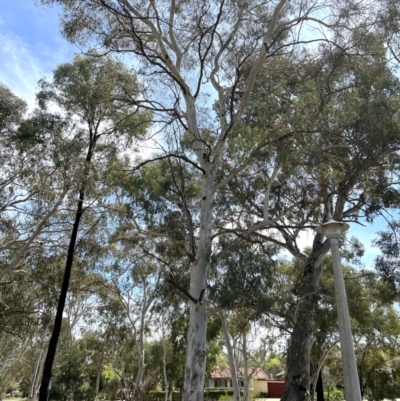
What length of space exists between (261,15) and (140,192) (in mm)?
4873

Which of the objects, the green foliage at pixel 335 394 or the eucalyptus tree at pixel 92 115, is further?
the green foliage at pixel 335 394

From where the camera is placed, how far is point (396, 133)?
8.05 meters

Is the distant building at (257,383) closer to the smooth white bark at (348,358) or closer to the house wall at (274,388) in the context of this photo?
the house wall at (274,388)

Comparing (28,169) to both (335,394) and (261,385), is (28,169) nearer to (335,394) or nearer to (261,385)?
(335,394)

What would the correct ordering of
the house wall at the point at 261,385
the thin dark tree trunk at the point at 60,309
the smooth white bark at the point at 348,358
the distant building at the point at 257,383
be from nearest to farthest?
the smooth white bark at the point at 348,358 < the thin dark tree trunk at the point at 60,309 < the distant building at the point at 257,383 < the house wall at the point at 261,385

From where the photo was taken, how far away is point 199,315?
7102mm

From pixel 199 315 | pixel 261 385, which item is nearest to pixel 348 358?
pixel 199 315

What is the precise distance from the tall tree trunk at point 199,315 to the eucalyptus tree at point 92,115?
252 centimetres

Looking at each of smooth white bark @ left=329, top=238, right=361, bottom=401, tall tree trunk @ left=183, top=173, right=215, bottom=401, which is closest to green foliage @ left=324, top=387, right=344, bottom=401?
tall tree trunk @ left=183, top=173, right=215, bottom=401

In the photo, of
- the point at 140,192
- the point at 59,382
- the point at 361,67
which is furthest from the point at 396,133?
the point at 59,382

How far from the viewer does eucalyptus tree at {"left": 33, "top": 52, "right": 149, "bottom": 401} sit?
9211 mm

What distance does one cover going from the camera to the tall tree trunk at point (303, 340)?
8078mm

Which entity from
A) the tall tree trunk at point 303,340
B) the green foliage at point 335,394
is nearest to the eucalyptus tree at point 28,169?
the tall tree trunk at point 303,340

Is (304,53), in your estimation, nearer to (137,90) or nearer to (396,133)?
(396,133)
